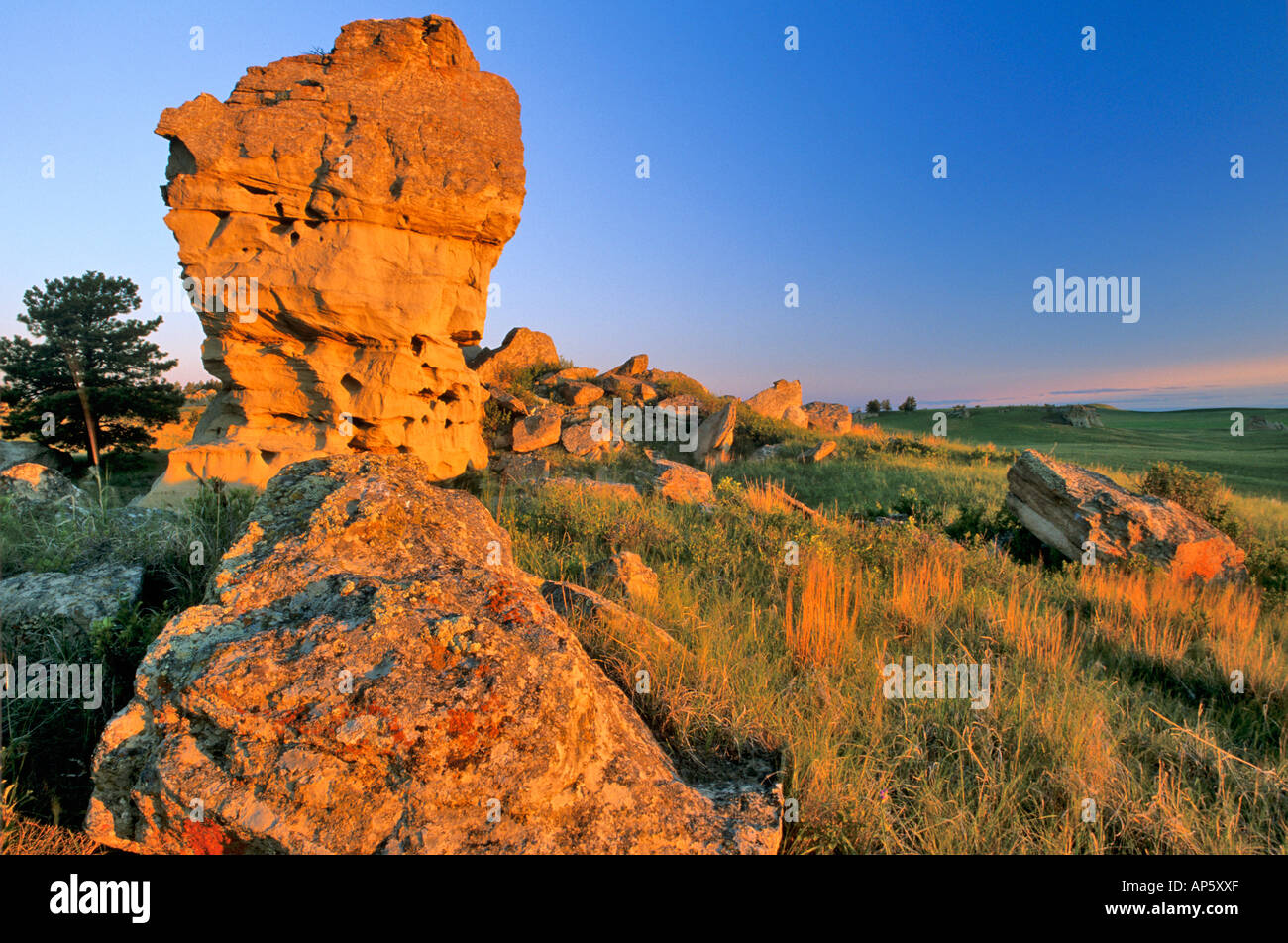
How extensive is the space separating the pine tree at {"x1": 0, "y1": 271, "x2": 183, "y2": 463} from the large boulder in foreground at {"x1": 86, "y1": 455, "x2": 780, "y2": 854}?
18.3 metres

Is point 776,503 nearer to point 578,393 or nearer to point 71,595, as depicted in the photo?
point 71,595

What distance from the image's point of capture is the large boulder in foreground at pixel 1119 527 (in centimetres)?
647

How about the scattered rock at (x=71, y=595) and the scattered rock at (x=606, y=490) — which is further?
the scattered rock at (x=606, y=490)

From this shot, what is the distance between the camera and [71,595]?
3350 millimetres

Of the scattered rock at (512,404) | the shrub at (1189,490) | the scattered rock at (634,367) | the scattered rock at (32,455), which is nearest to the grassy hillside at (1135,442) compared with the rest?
the shrub at (1189,490)

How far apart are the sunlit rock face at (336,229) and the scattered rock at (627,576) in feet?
24.8

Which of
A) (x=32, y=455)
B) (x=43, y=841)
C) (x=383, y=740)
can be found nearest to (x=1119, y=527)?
(x=383, y=740)

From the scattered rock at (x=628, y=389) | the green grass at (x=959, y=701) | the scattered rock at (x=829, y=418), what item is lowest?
the green grass at (x=959, y=701)

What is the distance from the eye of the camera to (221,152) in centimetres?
893

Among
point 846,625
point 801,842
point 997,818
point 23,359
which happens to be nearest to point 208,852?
point 801,842

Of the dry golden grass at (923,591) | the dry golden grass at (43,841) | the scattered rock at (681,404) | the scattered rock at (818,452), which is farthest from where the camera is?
the scattered rock at (681,404)

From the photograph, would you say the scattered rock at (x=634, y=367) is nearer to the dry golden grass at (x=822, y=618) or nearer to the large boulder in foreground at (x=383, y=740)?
Answer: the dry golden grass at (x=822, y=618)

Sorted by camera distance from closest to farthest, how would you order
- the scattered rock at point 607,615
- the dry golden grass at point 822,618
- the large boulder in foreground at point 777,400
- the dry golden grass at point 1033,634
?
the scattered rock at point 607,615 < the dry golden grass at point 822,618 < the dry golden grass at point 1033,634 < the large boulder in foreground at point 777,400

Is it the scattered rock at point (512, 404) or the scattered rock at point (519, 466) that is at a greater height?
the scattered rock at point (512, 404)
